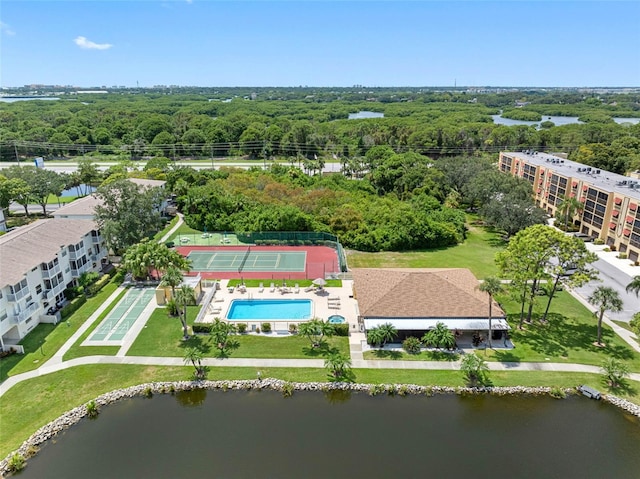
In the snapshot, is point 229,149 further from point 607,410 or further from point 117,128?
point 607,410

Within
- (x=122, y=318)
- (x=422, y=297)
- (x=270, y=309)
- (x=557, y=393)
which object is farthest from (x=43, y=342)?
(x=557, y=393)

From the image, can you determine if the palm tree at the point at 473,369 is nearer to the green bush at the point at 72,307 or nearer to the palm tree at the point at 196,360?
the palm tree at the point at 196,360

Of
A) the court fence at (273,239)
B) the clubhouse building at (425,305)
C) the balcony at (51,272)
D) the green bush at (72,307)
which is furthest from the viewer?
the court fence at (273,239)

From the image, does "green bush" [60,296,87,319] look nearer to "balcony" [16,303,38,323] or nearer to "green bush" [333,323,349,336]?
"balcony" [16,303,38,323]

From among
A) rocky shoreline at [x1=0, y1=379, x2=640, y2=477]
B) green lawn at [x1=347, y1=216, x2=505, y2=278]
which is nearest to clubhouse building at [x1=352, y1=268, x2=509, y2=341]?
rocky shoreline at [x1=0, y1=379, x2=640, y2=477]

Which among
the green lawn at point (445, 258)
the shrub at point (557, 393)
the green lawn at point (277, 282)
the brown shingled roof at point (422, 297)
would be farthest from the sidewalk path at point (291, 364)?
the green lawn at point (445, 258)

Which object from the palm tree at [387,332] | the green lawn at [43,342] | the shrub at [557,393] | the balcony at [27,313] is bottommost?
the shrub at [557,393]

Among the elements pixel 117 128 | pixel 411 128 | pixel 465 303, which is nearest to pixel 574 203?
pixel 465 303
